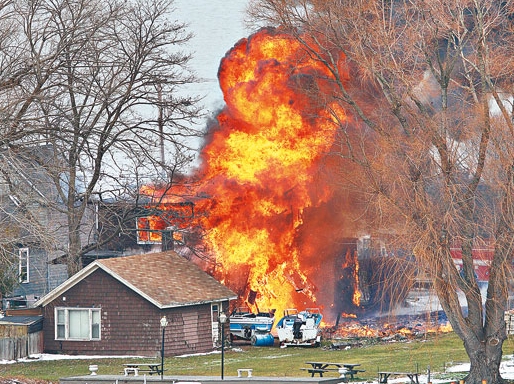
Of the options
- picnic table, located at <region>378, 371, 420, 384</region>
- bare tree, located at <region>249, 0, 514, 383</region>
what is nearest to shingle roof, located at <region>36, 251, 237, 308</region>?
picnic table, located at <region>378, 371, 420, 384</region>

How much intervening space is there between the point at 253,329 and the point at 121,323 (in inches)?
248

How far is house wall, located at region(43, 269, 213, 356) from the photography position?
129 feet

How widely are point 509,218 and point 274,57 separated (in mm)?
26293

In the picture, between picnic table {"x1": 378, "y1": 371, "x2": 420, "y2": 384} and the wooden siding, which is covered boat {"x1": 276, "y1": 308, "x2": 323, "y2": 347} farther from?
picnic table {"x1": 378, "y1": 371, "x2": 420, "y2": 384}

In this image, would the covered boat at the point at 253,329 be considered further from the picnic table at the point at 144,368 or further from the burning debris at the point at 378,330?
the picnic table at the point at 144,368

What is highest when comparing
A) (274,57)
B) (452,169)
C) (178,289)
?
(274,57)

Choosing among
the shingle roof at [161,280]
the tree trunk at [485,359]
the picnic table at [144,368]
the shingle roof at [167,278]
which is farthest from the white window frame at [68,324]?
the tree trunk at [485,359]

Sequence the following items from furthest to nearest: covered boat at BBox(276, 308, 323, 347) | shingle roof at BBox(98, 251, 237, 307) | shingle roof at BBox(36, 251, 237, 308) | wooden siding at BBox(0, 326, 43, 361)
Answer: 1. covered boat at BBox(276, 308, 323, 347)
2. shingle roof at BBox(98, 251, 237, 307)
3. shingle roof at BBox(36, 251, 237, 308)
4. wooden siding at BBox(0, 326, 43, 361)

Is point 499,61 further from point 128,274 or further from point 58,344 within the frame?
point 58,344

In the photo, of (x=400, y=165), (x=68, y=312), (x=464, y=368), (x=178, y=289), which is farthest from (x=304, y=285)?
(x=400, y=165)

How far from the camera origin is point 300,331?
4169 cm

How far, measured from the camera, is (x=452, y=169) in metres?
25.6

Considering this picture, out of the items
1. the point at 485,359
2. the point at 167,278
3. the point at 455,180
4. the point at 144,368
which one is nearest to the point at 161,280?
the point at 167,278

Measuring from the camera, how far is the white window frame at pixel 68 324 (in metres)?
A: 39.9
